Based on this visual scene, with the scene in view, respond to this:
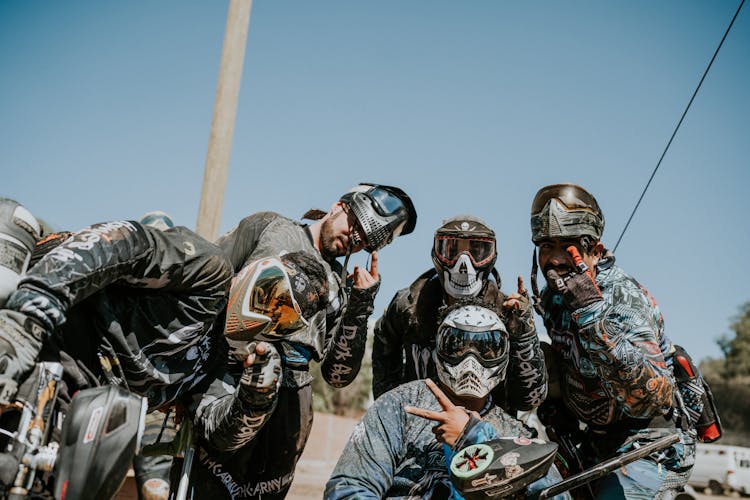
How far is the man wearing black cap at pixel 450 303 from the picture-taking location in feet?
12.9

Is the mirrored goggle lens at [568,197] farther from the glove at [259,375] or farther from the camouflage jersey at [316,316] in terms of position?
the glove at [259,375]

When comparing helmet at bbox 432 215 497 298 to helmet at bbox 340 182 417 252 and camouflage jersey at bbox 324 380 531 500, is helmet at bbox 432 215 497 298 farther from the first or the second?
camouflage jersey at bbox 324 380 531 500

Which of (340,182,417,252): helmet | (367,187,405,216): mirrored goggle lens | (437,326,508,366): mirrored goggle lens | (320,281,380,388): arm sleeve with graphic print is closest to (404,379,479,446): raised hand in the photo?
(437,326,508,366): mirrored goggle lens

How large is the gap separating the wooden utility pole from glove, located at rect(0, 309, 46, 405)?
3169 mm

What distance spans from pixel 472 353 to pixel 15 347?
85.2 inches

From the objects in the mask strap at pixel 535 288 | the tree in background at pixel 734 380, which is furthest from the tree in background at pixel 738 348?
the mask strap at pixel 535 288

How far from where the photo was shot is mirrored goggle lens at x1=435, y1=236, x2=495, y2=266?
432 cm

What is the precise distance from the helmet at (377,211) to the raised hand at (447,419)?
1534mm

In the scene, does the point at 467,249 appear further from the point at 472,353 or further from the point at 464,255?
the point at 472,353

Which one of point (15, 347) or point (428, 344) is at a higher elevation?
point (15, 347)

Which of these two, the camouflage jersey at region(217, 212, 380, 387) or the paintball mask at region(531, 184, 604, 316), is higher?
the paintball mask at region(531, 184, 604, 316)

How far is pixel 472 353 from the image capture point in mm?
3602

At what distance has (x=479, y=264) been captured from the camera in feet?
14.2

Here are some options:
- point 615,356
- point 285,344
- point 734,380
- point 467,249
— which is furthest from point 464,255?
point 734,380
